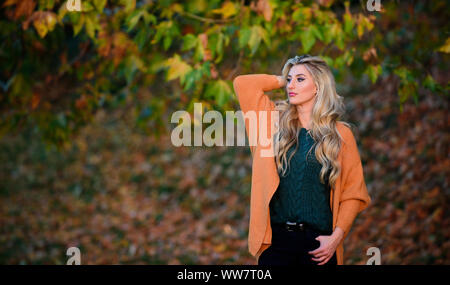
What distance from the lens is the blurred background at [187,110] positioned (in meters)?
4.00

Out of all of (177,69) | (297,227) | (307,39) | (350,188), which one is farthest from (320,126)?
(177,69)

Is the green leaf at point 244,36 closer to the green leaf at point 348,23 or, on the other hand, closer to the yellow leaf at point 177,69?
the yellow leaf at point 177,69

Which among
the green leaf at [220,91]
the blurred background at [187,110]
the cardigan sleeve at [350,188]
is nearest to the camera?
the cardigan sleeve at [350,188]

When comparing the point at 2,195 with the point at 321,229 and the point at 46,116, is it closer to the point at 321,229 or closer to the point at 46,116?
the point at 46,116

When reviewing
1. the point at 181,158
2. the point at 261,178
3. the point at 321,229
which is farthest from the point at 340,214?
the point at 181,158

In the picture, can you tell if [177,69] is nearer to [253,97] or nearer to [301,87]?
[253,97]

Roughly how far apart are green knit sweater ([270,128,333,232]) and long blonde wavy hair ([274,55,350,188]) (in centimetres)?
4

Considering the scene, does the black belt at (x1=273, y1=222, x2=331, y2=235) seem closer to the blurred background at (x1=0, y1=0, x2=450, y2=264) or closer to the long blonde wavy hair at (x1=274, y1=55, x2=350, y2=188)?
the long blonde wavy hair at (x1=274, y1=55, x2=350, y2=188)

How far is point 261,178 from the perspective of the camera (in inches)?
115

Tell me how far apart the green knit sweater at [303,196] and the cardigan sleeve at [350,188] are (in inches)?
3.4

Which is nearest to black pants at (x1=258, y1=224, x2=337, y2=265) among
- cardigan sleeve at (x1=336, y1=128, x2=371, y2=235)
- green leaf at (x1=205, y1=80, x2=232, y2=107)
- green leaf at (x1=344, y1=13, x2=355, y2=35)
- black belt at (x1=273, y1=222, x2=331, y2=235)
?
black belt at (x1=273, y1=222, x2=331, y2=235)

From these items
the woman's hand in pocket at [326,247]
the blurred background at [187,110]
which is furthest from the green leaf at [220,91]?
the woman's hand in pocket at [326,247]

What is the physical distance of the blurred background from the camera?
157 inches
